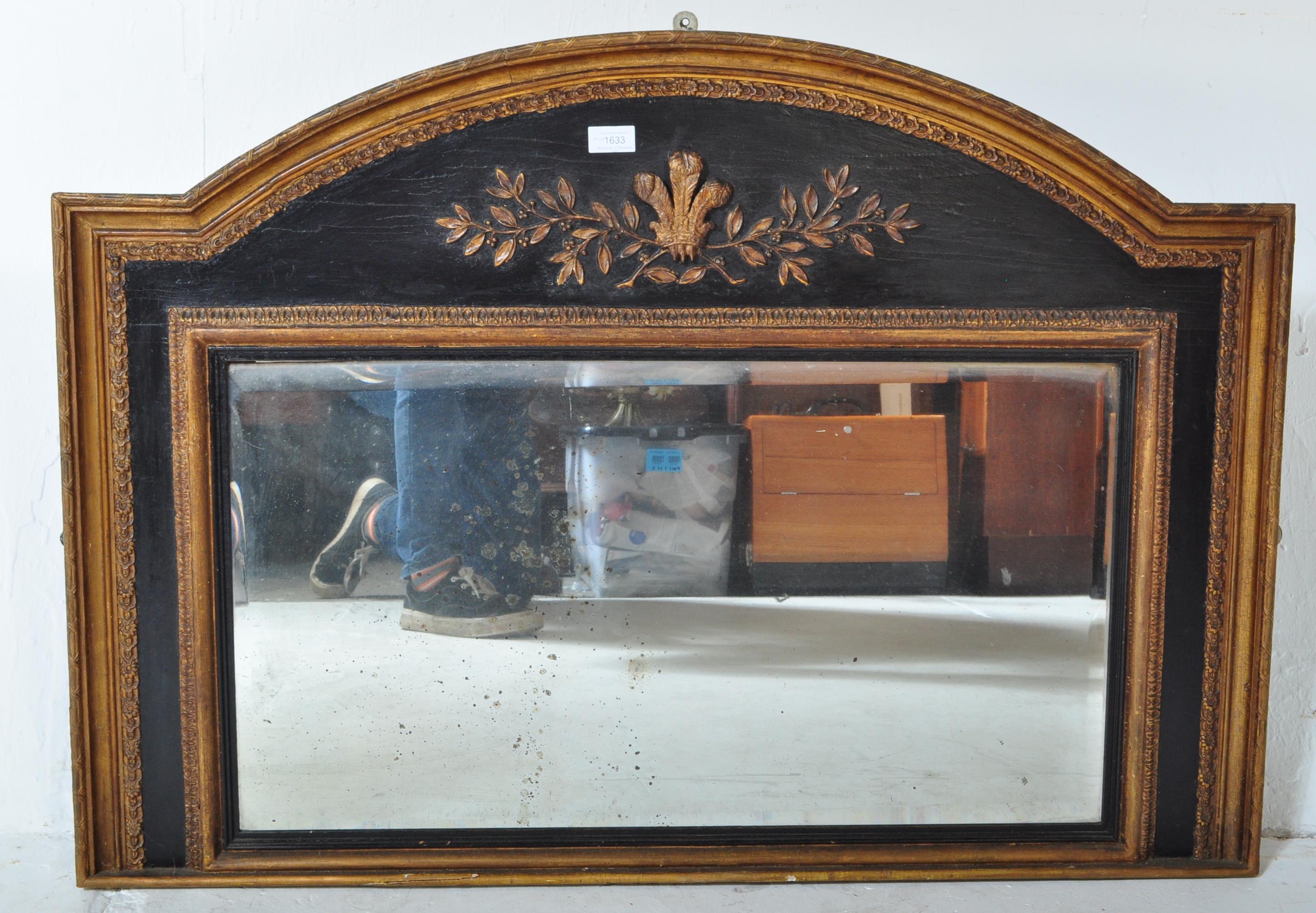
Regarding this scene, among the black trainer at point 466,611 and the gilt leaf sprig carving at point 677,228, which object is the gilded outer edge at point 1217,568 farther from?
the black trainer at point 466,611

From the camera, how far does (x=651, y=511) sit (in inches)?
59.1

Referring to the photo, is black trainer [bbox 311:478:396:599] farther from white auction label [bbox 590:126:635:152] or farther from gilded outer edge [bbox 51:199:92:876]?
white auction label [bbox 590:126:635:152]

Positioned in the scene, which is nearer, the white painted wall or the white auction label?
the white auction label

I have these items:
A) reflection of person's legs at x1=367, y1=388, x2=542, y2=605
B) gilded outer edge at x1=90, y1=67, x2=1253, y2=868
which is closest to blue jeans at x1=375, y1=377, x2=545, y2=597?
reflection of person's legs at x1=367, y1=388, x2=542, y2=605

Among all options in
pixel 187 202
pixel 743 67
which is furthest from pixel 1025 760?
pixel 187 202

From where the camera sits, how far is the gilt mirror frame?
140cm

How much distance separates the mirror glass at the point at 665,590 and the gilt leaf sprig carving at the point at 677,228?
0.48ft

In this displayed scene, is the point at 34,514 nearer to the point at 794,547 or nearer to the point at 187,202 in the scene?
the point at 187,202

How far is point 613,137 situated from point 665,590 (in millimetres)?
672

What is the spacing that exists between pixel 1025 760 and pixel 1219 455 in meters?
0.55

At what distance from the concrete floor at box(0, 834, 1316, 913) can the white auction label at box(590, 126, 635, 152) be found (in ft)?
3.61

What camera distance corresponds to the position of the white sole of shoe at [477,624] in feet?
4.82

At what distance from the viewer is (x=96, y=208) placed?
4.54 ft

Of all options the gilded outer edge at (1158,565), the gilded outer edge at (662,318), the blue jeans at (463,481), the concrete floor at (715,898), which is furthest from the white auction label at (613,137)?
the concrete floor at (715,898)
